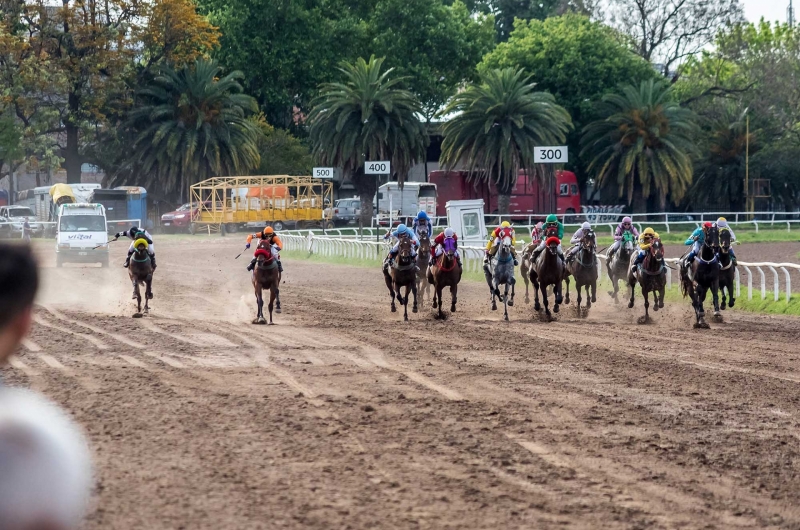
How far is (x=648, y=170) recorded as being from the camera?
5575 cm

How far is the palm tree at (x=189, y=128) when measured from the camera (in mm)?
62625

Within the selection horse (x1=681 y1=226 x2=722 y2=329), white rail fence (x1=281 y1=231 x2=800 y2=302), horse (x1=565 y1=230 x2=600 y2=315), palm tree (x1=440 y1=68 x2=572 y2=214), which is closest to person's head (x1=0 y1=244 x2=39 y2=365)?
horse (x1=681 y1=226 x2=722 y2=329)

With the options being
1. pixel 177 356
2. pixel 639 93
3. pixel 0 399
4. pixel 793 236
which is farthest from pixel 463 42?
pixel 0 399

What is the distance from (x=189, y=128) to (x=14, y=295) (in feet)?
204

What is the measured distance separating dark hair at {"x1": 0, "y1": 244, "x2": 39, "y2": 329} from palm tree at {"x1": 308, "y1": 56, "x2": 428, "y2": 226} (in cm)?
5142

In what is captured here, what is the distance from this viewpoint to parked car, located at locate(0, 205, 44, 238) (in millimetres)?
53969

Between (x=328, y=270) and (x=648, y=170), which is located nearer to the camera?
(x=328, y=270)

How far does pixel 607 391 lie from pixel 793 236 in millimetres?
38076

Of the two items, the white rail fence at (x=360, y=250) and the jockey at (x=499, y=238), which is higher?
the jockey at (x=499, y=238)

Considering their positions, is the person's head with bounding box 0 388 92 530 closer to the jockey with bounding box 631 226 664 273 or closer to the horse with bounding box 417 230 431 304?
the jockey with bounding box 631 226 664 273

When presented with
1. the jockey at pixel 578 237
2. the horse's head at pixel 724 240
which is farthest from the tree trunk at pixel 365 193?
the horse's head at pixel 724 240

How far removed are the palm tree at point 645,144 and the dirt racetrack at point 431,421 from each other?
123 ft

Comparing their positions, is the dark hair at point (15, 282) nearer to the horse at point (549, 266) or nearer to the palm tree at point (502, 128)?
the horse at point (549, 266)

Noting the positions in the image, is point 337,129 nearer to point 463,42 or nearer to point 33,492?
point 463,42
